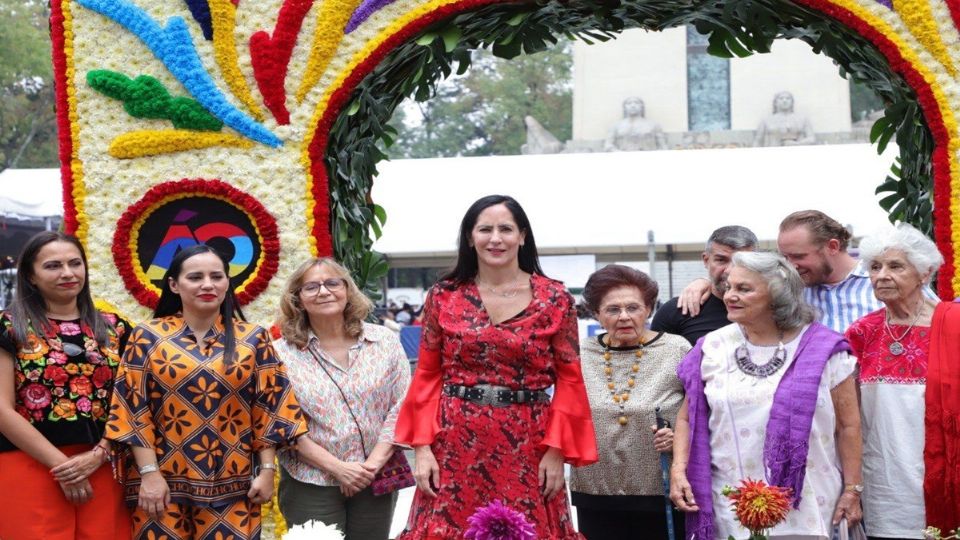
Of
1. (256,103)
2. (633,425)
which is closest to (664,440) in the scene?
(633,425)

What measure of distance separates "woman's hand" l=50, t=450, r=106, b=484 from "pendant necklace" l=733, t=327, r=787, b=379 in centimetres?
215

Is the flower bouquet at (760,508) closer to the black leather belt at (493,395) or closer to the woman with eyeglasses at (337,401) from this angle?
the black leather belt at (493,395)

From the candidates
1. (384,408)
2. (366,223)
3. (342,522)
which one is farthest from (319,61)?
(342,522)

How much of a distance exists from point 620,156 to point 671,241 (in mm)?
1226

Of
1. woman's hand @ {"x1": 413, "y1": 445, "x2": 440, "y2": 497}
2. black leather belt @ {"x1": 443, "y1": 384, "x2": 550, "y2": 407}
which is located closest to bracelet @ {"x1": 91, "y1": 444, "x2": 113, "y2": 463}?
woman's hand @ {"x1": 413, "y1": 445, "x2": 440, "y2": 497}

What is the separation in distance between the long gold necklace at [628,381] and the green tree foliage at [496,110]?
2925 centimetres

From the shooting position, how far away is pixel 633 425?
4070mm

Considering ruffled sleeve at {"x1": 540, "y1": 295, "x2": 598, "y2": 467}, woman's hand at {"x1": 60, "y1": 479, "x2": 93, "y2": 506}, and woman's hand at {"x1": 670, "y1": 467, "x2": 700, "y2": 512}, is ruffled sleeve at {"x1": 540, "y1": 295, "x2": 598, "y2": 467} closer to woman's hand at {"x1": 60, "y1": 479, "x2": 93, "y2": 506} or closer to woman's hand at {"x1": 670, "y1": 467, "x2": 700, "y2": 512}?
woman's hand at {"x1": 670, "y1": 467, "x2": 700, "y2": 512}

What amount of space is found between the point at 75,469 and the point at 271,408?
65cm

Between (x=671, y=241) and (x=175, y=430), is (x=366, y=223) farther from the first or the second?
(x=671, y=241)

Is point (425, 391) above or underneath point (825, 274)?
underneath

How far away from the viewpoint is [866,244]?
3879 mm

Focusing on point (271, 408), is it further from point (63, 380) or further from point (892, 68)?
point (892, 68)

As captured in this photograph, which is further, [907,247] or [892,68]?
[892,68]
